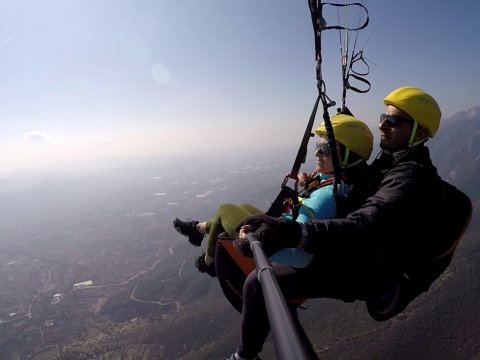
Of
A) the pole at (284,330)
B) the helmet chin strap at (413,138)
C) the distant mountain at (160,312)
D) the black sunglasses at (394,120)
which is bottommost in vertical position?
the distant mountain at (160,312)

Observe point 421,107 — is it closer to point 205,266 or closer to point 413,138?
point 413,138

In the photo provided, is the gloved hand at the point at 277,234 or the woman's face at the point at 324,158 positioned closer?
the gloved hand at the point at 277,234

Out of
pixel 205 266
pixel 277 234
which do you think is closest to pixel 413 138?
pixel 277 234

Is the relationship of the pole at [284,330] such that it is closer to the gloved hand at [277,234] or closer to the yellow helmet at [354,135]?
the gloved hand at [277,234]

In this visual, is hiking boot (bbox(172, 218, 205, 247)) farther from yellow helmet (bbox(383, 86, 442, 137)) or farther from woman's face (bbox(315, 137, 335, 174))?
yellow helmet (bbox(383, 86, 442, 137))

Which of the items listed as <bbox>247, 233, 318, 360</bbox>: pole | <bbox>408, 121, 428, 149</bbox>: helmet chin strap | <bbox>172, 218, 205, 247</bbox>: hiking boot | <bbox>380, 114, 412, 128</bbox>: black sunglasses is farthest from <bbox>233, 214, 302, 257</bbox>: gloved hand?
<bbox>172, 218, 205, 247</bbox>: hiking boot

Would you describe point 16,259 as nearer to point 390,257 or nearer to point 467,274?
point 467,274

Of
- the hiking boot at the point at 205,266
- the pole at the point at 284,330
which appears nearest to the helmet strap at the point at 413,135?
the pole at the point at 284,330
